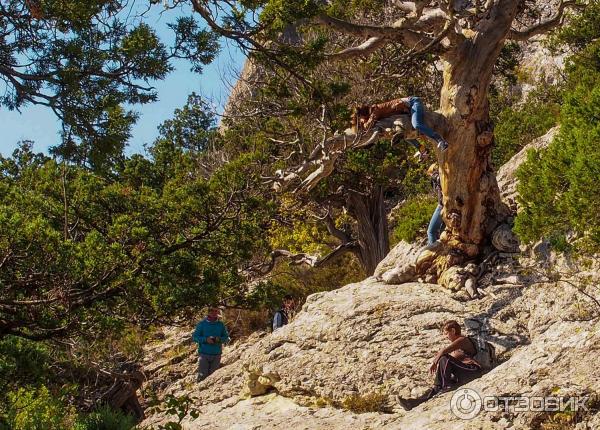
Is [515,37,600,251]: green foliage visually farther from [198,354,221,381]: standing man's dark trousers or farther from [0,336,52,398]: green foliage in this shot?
[0,336,52,398]: green foliage

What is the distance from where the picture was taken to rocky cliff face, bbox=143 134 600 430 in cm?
814

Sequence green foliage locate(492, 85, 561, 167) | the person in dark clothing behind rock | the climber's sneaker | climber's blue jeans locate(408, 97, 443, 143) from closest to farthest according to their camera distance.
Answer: climber's blue jeans locate(408, 97, 443, 143) → the climber's sneaker → the person in dark clothing behind rock → green foliage locate(492, 85, 561, 167)

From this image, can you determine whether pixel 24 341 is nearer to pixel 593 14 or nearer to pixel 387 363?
pixel 387 363

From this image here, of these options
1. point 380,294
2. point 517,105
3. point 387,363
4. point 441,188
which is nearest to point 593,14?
point 517,105

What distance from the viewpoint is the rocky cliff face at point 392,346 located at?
8.14 m

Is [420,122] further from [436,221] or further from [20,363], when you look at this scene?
[20,363]

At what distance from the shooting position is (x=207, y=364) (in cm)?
1298

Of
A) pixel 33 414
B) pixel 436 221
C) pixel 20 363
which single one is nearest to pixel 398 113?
pixel 436 221

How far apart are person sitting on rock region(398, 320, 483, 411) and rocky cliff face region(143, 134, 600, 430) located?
0.97 feet

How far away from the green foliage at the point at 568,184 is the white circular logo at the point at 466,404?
2132mm

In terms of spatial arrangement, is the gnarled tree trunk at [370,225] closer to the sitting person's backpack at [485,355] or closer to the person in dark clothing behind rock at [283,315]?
the person in dark clothing behind rock at [283,315]

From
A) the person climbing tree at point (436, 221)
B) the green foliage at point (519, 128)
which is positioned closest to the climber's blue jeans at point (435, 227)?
the person climbing tree at point (436, 221)

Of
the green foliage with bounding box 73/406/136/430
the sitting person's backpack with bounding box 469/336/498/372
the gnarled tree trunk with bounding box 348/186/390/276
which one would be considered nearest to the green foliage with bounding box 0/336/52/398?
the green foliage with bounding box 73/406/136/430

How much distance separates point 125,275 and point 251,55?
3.21 meters
